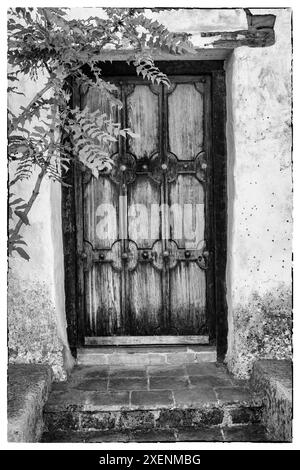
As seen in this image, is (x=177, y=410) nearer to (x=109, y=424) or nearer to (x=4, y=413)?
(x=109, y=424)

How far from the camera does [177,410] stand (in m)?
3.42

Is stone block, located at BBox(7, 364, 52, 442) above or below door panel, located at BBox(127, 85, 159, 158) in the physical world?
below

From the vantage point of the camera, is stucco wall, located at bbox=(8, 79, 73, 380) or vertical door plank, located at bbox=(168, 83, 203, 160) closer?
stucco wall, located at bbox=(8, 79, 73, 380)

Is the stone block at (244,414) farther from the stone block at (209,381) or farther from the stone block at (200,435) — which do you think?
the stone block at (209,381)

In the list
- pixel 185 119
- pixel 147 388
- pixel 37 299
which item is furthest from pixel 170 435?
pixel 185 119

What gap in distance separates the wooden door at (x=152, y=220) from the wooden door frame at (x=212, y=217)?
0.18ft

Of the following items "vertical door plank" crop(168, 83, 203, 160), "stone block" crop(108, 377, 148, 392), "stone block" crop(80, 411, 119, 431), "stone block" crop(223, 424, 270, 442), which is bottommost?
"stone block" crop(223, 424, 270, 442)

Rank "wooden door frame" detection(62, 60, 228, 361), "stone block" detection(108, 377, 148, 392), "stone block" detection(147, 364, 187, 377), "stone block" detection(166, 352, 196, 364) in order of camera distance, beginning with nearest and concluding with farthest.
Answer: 1. "stone block" detection(108, 377, 148, 392)
2. "stone block" detection(147, 364, 187, 377)
3. "wooden door frame" detection(62, 60, 228, 361)
4. "stone block" detection(166, 352, 196, 364)

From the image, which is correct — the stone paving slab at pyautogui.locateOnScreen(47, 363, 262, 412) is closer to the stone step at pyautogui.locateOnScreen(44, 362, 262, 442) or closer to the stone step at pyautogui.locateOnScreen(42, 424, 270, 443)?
the stone step at pyautogui.locateOnScreen(44, 362, 262, 442)

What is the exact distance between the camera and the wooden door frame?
157 inches

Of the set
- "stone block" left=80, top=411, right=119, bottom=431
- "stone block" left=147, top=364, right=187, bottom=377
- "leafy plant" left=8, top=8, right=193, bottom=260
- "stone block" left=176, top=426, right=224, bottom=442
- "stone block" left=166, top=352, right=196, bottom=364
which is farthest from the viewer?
"stone block" left=166, top=352, right=196, bottom=364

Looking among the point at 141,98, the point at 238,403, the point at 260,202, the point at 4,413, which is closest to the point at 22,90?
the point at 141,98

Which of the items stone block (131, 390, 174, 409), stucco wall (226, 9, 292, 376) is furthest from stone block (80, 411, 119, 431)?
stucco wall (226, 9, 292, 376)

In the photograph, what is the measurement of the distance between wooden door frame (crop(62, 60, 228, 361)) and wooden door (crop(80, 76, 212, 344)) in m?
0.05
